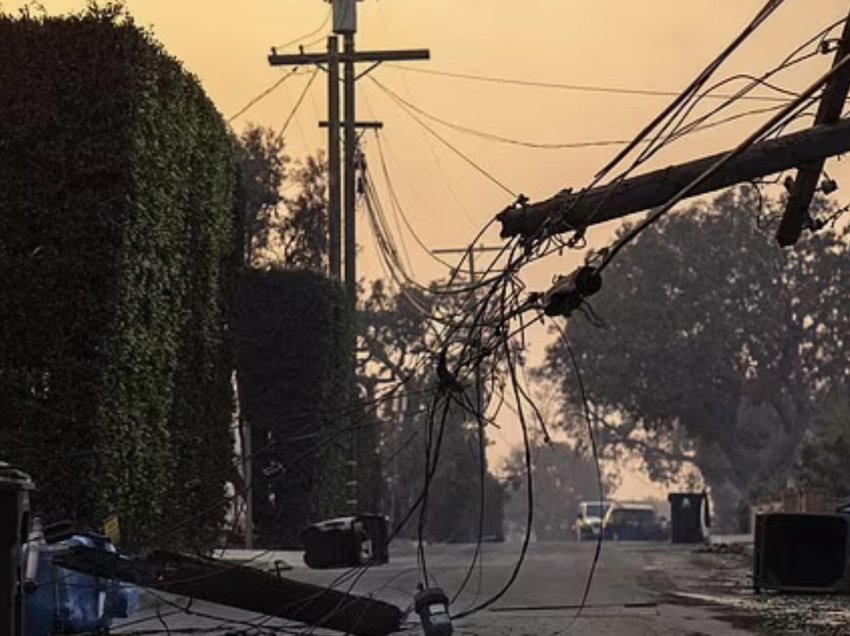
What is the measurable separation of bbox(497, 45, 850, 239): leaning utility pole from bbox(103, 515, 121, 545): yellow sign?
18.5ft

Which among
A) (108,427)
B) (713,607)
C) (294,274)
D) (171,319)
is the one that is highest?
(294,274)

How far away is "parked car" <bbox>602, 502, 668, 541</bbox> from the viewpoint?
2357 inches

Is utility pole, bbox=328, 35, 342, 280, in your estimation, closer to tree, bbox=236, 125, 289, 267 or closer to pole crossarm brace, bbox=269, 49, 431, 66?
pole crossarm brace, bbox=269, 49, 431, 66

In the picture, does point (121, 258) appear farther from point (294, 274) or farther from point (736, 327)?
point (736, 327)

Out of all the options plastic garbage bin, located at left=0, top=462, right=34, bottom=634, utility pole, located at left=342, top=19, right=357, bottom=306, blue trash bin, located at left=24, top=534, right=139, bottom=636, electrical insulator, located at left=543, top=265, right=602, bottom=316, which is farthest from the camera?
utility pole, located at left=342, top=19, right=357, bottom=306

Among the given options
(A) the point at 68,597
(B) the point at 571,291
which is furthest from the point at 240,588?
(B) the point at 571,291

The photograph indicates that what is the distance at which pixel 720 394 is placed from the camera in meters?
65.4

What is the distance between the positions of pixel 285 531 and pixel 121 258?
14.3 metres

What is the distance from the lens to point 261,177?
43.1 meters

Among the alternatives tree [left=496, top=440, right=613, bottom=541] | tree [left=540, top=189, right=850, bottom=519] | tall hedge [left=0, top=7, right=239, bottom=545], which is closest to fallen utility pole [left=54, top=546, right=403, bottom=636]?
tall hedge [left=0, top=7, right=239, bottom=545]

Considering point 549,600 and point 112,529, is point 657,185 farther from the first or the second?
point 549,600

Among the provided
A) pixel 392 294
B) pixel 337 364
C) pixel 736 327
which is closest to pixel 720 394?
pixel 736 327

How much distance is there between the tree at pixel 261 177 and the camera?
4269cm

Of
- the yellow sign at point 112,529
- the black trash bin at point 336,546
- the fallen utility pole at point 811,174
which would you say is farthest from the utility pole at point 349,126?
the fallen utility pole at point 811,174
